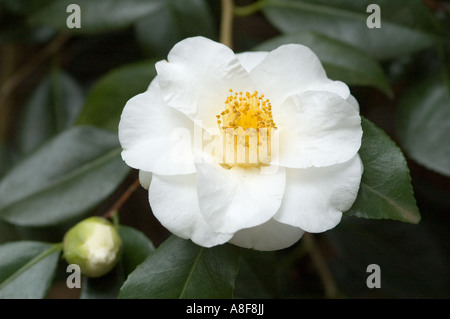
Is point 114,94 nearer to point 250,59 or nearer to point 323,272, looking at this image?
point 250,59

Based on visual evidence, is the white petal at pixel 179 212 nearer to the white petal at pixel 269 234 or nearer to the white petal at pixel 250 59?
the white petal at pixel 269 234

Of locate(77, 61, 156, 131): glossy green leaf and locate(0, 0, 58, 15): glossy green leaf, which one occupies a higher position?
locate(0, 0, 58, 15): glossy green leaf

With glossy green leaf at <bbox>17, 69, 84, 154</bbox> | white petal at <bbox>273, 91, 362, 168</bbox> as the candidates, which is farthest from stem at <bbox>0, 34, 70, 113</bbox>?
white petal at <bbox>273, 91, 362, 168</bbox>

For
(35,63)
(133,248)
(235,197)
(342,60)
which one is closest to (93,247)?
(133,248)

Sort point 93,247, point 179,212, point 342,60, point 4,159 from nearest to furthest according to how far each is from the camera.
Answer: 1. point 179,212
2. point 93,247
3. point 342,60
4. point 4,159

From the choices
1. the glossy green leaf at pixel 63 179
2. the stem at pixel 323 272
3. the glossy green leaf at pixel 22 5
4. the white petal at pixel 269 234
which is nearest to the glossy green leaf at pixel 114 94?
the glossy green leaf at pixel 63 179

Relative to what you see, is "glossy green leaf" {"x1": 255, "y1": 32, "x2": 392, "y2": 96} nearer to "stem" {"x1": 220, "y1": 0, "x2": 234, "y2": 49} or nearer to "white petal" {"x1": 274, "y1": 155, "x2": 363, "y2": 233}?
"stem" {"x1": 220, "y1": 0, "x2": 234, "y2": 49}
